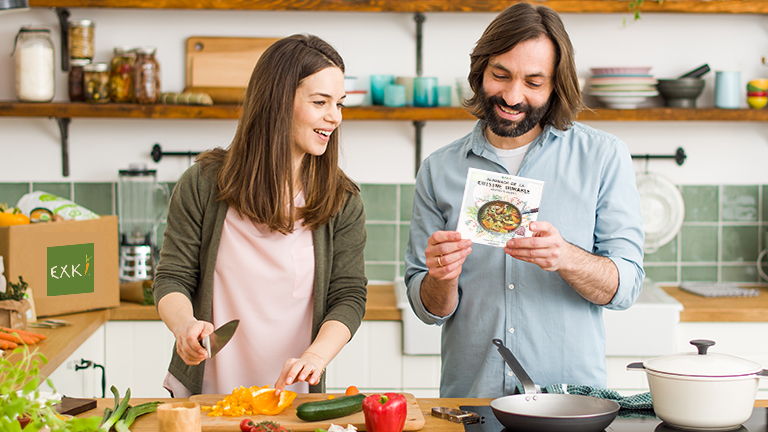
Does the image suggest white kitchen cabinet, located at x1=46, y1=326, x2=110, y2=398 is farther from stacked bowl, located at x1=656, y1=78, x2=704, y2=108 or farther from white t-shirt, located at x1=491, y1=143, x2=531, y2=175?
stacked bowl, located at x1=656, y1=78, x2=704, y2=108

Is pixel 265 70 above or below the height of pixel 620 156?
above

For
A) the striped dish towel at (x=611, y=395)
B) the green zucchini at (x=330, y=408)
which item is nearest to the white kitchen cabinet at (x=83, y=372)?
the green zucchini at (x=330, y=408)

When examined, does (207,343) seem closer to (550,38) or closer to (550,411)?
(550,411)

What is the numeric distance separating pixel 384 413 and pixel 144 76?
2.32 meters

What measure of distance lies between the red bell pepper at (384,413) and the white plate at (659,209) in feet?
7.95

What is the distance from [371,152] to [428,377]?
1006 mm

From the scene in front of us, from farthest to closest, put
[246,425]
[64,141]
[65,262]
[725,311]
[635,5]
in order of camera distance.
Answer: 1. [64,141]
2. [635,5]
3. [725,311]
4. [65,262]
5. [246,425]

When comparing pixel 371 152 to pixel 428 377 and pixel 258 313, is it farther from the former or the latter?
pixel 258 313

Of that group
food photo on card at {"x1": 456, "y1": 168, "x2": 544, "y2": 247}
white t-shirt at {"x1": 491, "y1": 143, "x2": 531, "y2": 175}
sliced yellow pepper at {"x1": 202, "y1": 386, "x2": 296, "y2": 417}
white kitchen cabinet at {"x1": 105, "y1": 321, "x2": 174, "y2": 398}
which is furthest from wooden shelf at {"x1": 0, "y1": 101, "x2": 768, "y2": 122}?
sliced yellow pepper at {"x1": 202, "y1": 386, "x2": 296, "y2": 417}

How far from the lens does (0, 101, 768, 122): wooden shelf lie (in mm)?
3492

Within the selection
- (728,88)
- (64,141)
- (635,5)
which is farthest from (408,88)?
(64,141)

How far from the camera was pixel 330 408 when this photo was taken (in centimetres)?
173

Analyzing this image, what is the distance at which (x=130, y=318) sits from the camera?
323 cm

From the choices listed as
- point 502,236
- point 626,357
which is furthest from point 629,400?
point 626,357
